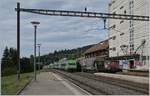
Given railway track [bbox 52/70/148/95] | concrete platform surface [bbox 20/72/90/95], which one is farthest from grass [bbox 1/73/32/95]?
railway track [bbox 52/70/148/95]

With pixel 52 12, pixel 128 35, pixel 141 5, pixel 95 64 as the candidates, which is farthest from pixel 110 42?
pixel 52 12

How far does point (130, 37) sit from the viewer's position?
99.6 m

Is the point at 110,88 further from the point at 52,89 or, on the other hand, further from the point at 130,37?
the point at 130,37

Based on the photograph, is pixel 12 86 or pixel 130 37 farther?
pixel 130 37

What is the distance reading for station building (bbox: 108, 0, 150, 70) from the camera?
83875mm

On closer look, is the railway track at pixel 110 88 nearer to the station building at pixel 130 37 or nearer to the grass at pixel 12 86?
the grass at pixel 12 86

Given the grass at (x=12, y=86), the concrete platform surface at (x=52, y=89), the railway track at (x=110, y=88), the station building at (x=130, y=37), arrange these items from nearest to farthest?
the concrete platform surface at (x=52, y=89)
the railway track at (x=110, y=88)
the grass at (x=12, y=86)
the station building at (x=130, y=37)

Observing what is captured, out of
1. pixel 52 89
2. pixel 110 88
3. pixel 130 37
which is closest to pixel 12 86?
pixel 52 89

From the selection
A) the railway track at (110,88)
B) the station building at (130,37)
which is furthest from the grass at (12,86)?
the station building at (130,37)

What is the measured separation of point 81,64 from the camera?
322ft

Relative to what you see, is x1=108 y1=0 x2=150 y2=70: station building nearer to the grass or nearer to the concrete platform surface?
the grass

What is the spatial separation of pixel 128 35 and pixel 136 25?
20.5ft

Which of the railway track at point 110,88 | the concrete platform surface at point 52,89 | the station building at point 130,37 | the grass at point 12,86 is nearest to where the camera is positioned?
the concrete platform surface at point 52,89

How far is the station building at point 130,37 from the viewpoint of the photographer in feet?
275
